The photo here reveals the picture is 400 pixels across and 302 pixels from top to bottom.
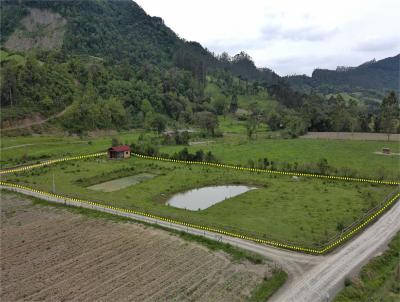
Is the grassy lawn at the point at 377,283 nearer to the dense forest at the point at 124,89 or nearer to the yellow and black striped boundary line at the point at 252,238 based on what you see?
the yellow and black striped boundary line at the point at 252,238

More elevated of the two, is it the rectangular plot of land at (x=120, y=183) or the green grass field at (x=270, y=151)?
the green grass field at (x=270, y=151)

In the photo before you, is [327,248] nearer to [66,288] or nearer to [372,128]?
[66,288]

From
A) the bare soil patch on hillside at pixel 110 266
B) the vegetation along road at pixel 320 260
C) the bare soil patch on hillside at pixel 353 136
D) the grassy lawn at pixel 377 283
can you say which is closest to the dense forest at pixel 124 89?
the bare soil patch on hillside at pixel 353 136

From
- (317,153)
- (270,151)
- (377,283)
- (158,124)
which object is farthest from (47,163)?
(377,283)

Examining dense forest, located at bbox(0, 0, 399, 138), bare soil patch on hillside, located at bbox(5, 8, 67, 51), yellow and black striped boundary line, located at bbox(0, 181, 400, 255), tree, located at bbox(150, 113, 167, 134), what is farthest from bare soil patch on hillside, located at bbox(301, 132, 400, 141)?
bare soil patch on hillside, located at bbox(5, 8, 67, 51)

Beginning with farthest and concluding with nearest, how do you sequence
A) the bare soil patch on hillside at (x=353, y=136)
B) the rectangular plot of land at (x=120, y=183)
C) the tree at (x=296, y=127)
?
1. the tree at (x=296, y=127)
2. the bare soil patch on hillside at (x=353, y=136)
3. the rectangular plot of land at (x=120, y=183)

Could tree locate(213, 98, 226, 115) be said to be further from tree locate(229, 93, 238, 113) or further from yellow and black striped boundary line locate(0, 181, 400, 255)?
yellow and black striped boundary line locate(0, 181, 400, 255)

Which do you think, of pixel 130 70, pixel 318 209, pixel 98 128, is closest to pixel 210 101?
pixel 130 70
